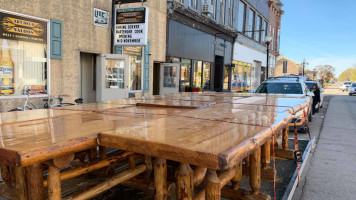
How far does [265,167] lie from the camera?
12.6 feet

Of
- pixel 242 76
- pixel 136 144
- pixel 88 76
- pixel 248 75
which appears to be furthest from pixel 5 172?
pixel 248 75

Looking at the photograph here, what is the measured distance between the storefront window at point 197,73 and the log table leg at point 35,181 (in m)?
14.0

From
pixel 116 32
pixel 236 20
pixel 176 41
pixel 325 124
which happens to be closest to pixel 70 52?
pixel 116 32

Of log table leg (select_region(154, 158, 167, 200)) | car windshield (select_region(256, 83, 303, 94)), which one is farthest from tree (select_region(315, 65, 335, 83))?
log table leg (select_region(154, 158, 167, 200))

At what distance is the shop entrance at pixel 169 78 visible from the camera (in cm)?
1264

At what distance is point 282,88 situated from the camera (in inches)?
359

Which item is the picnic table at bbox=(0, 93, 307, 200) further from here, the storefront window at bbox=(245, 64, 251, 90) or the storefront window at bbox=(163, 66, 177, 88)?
the storefront window at bbox=(245, 64, 251, 90)

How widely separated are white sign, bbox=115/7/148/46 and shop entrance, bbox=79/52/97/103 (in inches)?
67.2

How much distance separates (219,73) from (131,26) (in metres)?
12.0

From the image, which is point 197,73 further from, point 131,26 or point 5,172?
point 5,172

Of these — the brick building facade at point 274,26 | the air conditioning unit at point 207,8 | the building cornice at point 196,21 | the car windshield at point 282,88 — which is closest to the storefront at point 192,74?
the building cornice at point 196,21

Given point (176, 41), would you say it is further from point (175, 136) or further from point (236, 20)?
point (175, 136)

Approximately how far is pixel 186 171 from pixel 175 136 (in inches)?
12.9

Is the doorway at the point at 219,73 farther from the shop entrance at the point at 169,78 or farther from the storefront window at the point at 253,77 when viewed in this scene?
the storefront window at the point at 253,77
